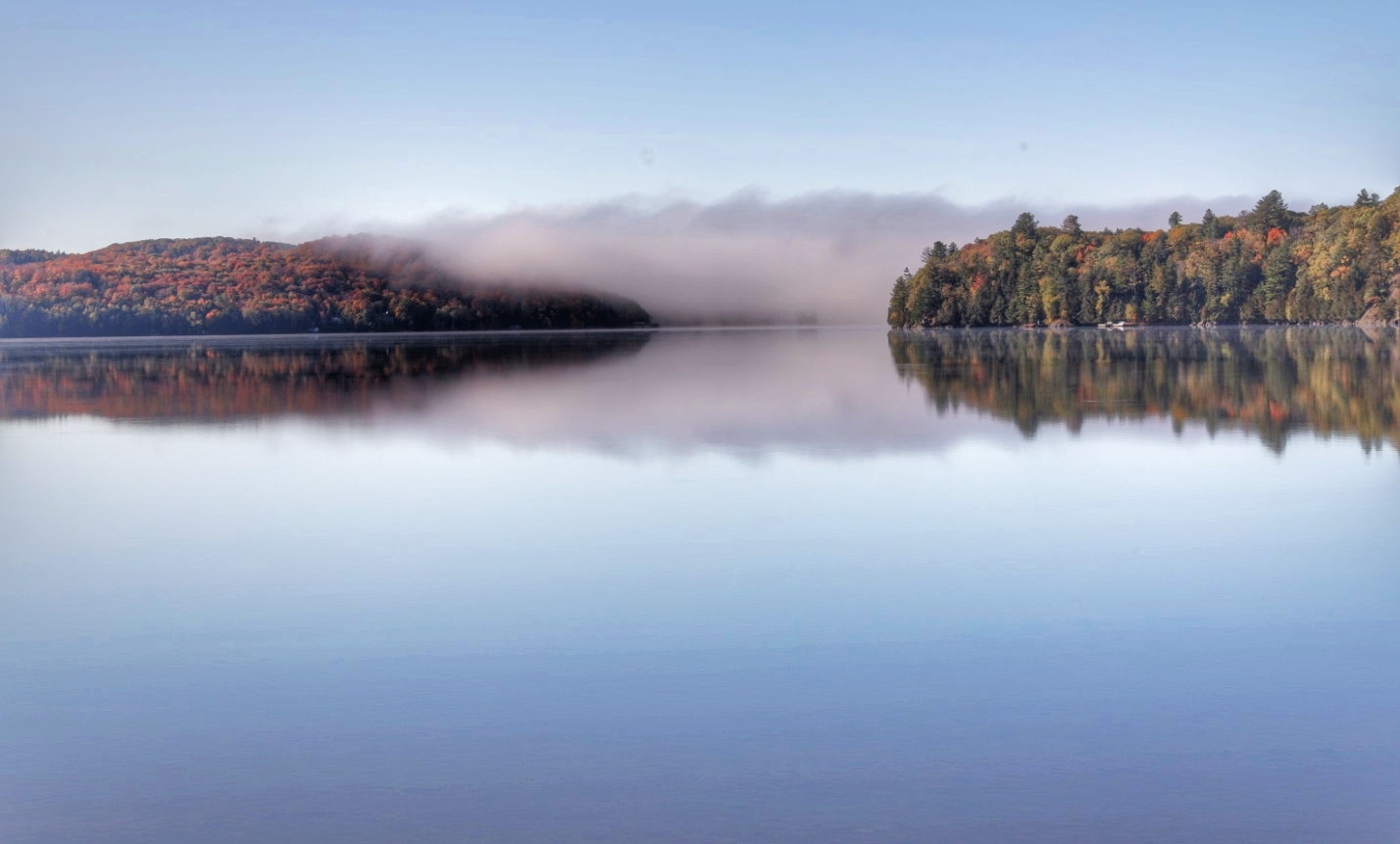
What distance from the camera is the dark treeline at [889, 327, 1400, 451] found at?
20.0 m

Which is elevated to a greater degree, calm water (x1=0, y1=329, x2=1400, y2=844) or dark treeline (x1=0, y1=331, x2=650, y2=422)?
dark treeline (x1=0, y1=331, x2=650, y2=422)

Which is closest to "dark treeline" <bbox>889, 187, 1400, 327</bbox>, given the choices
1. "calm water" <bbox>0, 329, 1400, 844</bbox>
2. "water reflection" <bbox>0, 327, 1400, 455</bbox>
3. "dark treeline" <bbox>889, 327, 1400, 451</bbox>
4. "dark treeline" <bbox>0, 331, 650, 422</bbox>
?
"water reflection" <bbox>0, 327, 1400, 455</bbox>

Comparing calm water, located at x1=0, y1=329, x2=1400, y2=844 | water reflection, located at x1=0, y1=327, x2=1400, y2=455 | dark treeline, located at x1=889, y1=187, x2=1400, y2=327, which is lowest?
calm water, located at x1=0, y1=329, x2=1400, y2=844

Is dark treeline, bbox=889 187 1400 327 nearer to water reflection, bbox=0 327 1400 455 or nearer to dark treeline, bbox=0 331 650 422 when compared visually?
water reflection, bbox=0 327 1400 455

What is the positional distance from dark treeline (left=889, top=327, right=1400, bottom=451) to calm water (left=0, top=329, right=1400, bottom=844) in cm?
177

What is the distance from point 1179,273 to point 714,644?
129 m

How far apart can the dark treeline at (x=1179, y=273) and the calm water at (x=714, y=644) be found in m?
93.0

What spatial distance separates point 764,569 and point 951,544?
1805 millimetres

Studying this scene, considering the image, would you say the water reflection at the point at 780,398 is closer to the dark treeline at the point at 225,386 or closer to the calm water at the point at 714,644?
the dark treeline at the point at 225,386

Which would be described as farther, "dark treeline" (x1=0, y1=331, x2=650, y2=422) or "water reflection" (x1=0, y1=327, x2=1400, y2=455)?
"dark treeline" (x1=0, y1=331, x2=650, y2=422)

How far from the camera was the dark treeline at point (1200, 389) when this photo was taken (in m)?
20.0

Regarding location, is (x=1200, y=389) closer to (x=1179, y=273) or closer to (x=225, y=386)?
(x=225, y=386)

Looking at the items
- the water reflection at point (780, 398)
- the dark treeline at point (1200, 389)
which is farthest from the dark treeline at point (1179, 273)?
the dark treeline at point (1200, 389)

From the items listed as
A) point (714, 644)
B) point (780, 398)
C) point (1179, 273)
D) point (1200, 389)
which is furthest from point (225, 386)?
point (1179, 273)
